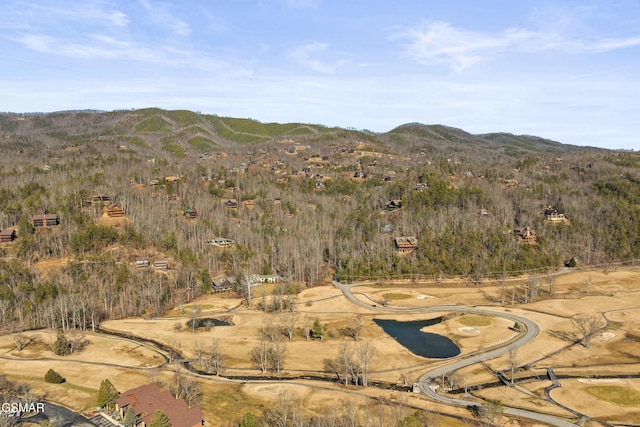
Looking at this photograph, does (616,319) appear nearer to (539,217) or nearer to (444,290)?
(444,290)

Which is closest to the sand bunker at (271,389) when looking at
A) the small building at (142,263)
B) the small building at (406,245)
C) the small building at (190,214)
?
the small building at (142,263)

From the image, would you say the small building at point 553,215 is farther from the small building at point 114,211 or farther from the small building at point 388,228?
the small building at point 114,211

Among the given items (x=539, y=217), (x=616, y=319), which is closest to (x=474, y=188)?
(x=539, y=217)

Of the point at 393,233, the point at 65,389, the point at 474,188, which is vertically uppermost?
the point at 474,188

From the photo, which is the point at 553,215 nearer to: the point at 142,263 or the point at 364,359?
the point at 364,359

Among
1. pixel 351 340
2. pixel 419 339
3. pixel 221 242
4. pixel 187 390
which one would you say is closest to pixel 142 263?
pixel 221 242

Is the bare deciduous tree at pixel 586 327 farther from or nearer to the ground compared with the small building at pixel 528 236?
nearer to the ground
